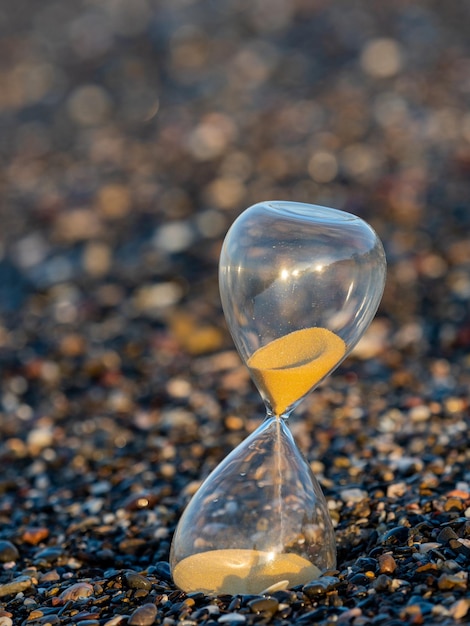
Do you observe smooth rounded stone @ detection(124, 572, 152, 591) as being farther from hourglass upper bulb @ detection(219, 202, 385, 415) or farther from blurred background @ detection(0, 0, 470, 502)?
blurred background @ detection(0, 0, 470, 502)

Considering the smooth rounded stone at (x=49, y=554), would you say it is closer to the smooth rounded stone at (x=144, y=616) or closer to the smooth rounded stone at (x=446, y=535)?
the smooth rounded stone at (x=144, y=616)

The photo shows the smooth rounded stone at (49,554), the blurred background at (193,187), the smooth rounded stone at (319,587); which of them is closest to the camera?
the smooth rounded stone at (319,587)

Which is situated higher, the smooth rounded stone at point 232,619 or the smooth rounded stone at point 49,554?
the smooth rounded stone at point 232,619

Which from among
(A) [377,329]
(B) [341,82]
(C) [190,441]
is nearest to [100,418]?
(C) [190,441]

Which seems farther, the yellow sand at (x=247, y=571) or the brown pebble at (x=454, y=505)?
the brown pebble at (x=454, y=505)

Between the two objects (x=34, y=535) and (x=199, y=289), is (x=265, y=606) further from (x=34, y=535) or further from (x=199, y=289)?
(x=199, y=289)

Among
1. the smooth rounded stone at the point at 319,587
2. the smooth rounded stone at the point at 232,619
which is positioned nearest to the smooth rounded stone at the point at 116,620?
the smooth rounded stone at the point at 232,619

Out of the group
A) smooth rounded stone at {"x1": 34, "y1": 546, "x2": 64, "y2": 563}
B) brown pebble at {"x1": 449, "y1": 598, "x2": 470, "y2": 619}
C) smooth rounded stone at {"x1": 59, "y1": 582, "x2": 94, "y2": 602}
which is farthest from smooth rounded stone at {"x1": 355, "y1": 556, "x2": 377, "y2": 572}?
smooth rounded stone at {"x1": 34, "y1": 546, "x2": 64, "y2": 563}
